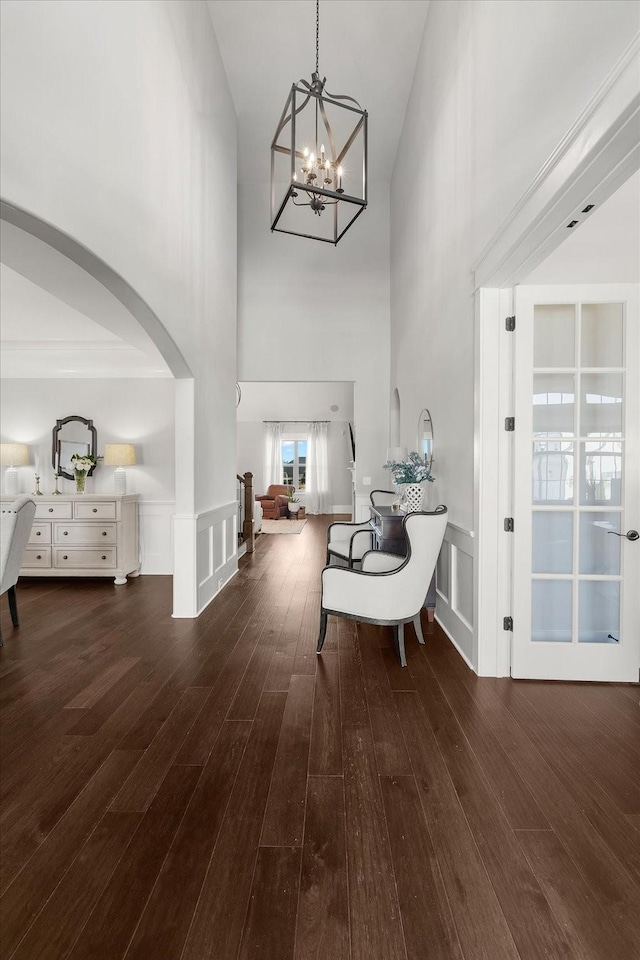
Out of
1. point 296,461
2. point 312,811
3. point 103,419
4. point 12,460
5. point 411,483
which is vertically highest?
point 103,419

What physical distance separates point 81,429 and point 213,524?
2617mm

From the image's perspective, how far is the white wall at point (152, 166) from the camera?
206cm

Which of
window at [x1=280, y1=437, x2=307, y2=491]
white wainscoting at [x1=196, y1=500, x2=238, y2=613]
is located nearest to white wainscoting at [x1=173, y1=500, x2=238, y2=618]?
white wainscoting at [x1=196, y1=500, x2=238, y2=613]

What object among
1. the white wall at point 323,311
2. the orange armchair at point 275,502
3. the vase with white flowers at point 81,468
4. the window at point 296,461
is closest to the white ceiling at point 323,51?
the white wall at point 323,311

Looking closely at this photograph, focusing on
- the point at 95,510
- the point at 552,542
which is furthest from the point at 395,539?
the point at 95,510

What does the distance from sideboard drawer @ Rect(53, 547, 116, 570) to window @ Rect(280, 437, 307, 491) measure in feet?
27.8

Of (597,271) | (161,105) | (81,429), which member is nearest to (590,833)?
(597,271)

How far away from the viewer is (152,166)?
3277 mm

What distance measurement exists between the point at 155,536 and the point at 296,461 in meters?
8.08

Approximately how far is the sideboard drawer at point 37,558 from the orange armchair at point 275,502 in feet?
21.6

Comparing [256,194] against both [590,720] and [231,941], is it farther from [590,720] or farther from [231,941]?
[231,941]

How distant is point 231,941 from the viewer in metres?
1.29

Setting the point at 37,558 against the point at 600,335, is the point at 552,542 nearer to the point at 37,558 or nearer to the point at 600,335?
the point at 600,335

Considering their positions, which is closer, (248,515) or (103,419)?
(103,419)
